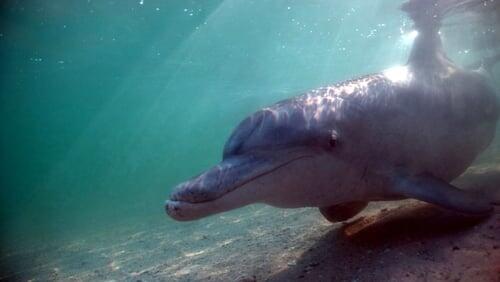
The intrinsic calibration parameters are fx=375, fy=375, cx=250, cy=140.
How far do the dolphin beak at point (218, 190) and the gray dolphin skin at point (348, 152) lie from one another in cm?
1

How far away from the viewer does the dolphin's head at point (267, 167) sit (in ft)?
12.7

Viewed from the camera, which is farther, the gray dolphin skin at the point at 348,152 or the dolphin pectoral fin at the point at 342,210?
the dolphin pectoral fin at the point at 342,210

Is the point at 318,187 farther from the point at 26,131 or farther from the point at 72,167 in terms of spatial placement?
the point at 72,167

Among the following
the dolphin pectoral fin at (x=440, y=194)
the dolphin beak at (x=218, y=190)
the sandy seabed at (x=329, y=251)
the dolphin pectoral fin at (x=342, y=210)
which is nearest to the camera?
the dolphin beak at (x=218, y=190)

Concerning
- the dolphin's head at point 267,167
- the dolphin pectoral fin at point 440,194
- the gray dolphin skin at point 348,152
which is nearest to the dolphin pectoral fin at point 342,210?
the gray dolphin skin at point 348,152

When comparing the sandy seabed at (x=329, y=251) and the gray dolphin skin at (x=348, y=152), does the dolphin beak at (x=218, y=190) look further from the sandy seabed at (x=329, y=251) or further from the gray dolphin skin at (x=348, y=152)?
the sandy seabed at (x=329, y=251)

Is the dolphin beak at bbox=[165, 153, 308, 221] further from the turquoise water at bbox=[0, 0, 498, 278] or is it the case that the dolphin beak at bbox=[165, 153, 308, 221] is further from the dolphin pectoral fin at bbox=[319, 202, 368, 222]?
the turquoise water at bbox=[0, 0, 498, 278]

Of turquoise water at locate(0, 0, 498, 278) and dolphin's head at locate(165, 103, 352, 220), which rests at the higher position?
turquoise water at locate(0, 0, 498, 278)

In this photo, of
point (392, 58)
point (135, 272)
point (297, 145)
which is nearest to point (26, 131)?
point (392, 58)

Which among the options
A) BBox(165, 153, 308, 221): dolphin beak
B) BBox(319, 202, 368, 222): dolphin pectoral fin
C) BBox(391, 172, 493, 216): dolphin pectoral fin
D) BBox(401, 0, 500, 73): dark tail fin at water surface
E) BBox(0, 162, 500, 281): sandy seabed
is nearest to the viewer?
BBox(165, 153, 308, 221): dolphin beak

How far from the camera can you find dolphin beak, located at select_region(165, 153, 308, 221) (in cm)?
382

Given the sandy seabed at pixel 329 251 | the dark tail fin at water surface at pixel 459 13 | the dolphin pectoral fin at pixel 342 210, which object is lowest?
the sandy seabed at pixel 329 251

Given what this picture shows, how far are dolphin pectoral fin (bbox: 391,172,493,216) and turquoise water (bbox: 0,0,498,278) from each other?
9.66 metres

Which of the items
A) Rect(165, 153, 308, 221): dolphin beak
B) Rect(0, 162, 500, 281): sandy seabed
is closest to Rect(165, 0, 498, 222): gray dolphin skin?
Rect(165, 153, 308, 221): dolphin beak
